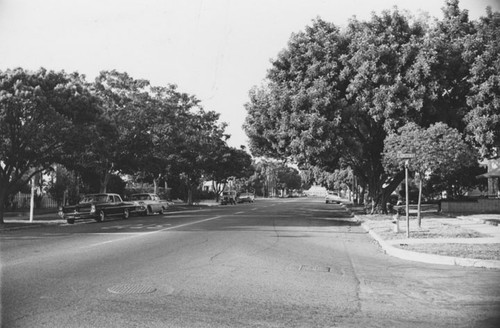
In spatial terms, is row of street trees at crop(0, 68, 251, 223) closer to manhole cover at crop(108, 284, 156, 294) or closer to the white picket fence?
the white picket fence

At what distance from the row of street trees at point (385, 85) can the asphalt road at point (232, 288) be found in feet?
35.6

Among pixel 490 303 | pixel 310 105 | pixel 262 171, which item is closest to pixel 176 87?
pixel 310 105

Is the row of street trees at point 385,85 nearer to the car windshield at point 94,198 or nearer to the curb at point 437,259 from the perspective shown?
the curb at point 437,259

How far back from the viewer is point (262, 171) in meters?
122

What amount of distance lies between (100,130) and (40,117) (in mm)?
3876

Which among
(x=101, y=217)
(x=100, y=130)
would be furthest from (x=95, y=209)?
(x=100, y=130)

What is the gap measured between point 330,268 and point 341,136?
1482cm

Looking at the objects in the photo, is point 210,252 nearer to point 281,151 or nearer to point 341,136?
point 341,136

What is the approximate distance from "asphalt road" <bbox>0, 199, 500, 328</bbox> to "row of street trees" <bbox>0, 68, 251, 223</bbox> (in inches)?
411

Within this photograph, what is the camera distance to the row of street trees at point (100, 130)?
21.6m

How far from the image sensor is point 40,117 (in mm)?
21625

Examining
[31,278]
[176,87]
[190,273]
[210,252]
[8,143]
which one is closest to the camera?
[31,278]

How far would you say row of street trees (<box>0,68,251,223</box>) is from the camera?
70.9 ft

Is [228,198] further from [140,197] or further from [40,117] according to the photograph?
[40,117]
